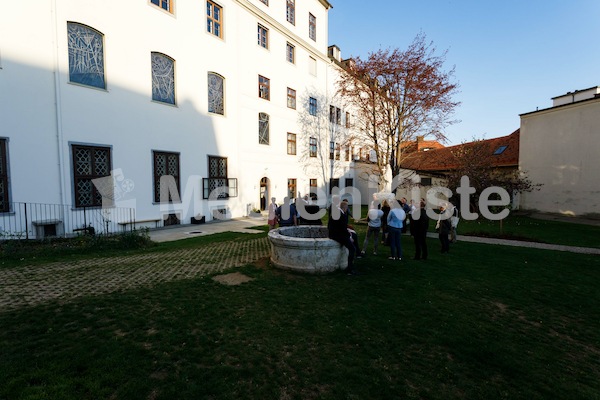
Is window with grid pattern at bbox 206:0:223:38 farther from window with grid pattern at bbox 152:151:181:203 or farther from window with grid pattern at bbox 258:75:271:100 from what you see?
window with grid pattern at bbox 152:151:181:203

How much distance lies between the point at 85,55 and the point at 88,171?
16.7 feet

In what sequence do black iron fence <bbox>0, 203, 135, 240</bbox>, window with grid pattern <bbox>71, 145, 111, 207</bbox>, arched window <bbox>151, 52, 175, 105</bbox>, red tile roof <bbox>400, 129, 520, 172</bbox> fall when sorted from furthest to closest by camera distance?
1. red tile roof <bbox>400, 129, 520, 172</bbox>
2. arched window <bbox>151, 52, 175, 105</bbox>
3. window with grid pattern <bbox>71, 145, 111, 207</bbox>
4. black iron fence <bbox>0, 203, 135, 240</bbox>

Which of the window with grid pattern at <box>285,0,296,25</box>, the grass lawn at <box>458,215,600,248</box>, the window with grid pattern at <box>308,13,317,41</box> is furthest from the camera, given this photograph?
the window with grid pattern at <box>308,13,317,41</box>

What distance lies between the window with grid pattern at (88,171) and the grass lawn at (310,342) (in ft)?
31.7

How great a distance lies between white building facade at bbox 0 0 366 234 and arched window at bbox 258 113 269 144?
86mm

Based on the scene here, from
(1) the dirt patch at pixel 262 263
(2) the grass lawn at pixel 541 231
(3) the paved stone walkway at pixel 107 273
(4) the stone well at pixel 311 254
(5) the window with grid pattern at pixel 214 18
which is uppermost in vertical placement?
(5) the window with grid pattern at pixel 214 18

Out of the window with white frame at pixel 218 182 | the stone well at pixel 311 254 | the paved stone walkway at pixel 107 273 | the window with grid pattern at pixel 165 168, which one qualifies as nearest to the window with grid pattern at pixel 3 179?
the paved stone walkway at pixel 107 273

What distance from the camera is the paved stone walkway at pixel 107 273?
6.00 meters

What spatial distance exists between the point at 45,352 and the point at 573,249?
16.0 m

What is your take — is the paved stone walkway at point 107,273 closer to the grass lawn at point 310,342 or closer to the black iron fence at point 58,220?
the grass lawn at point 310,342

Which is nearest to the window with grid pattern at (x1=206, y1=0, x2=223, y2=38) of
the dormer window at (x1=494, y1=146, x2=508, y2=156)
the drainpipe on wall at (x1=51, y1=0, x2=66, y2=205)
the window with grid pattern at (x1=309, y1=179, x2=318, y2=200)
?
the drainpipe on wall at (x1=51, y1=0, x2=66, y2=205)

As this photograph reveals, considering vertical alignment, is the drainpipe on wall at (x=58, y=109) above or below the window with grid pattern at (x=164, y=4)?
below

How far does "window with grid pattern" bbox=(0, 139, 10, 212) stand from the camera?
11.4m

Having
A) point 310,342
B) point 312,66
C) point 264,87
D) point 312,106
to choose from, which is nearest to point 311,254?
point 310,342
